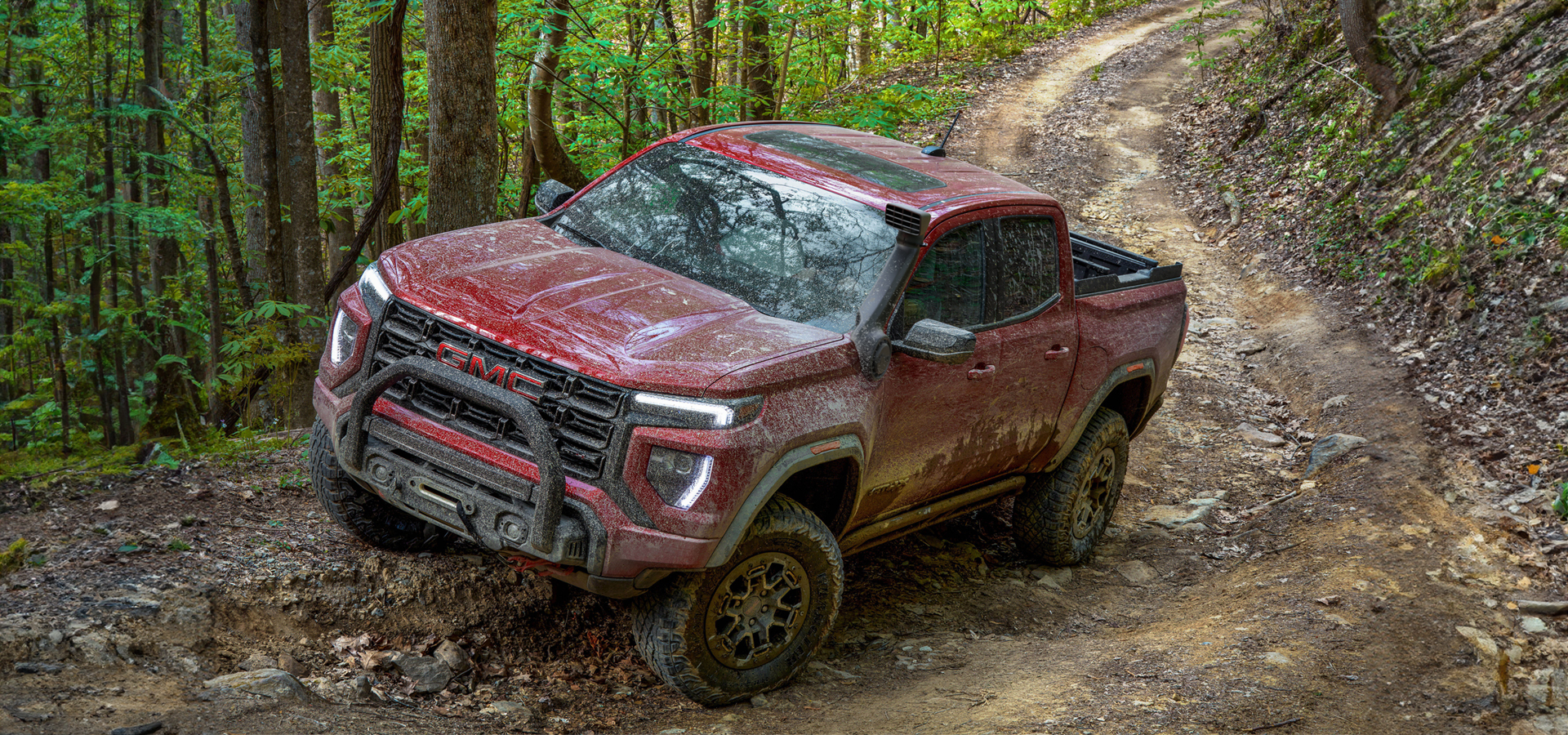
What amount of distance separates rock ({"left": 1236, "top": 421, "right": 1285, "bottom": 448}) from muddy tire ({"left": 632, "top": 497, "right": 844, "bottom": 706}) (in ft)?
18.2

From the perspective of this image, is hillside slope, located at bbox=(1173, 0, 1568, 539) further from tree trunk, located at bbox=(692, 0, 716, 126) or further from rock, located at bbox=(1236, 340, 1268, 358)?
tree trunk, located at bbox=(692, 0, 716, 126)

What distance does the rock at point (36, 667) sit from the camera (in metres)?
3.24

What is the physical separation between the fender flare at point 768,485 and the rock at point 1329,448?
5.32m

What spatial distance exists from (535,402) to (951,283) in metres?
1.97

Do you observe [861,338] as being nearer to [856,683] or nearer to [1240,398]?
[856,683]

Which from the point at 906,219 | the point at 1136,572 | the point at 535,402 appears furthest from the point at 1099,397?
the point at 535,402

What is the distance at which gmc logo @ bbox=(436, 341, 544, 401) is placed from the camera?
3482mm

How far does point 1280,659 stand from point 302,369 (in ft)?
23.9

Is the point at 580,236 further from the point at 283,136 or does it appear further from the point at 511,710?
the point at 283,136

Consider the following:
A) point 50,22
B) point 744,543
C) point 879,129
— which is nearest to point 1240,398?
point 879,129

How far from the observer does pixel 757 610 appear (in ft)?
12.8

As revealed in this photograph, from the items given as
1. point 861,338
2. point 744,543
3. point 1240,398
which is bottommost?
point 1240,398

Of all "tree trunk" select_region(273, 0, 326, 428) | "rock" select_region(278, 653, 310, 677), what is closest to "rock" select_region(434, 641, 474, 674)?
"rock" select_region(278, 653, 310, 677)

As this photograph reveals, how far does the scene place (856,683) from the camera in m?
4.35
